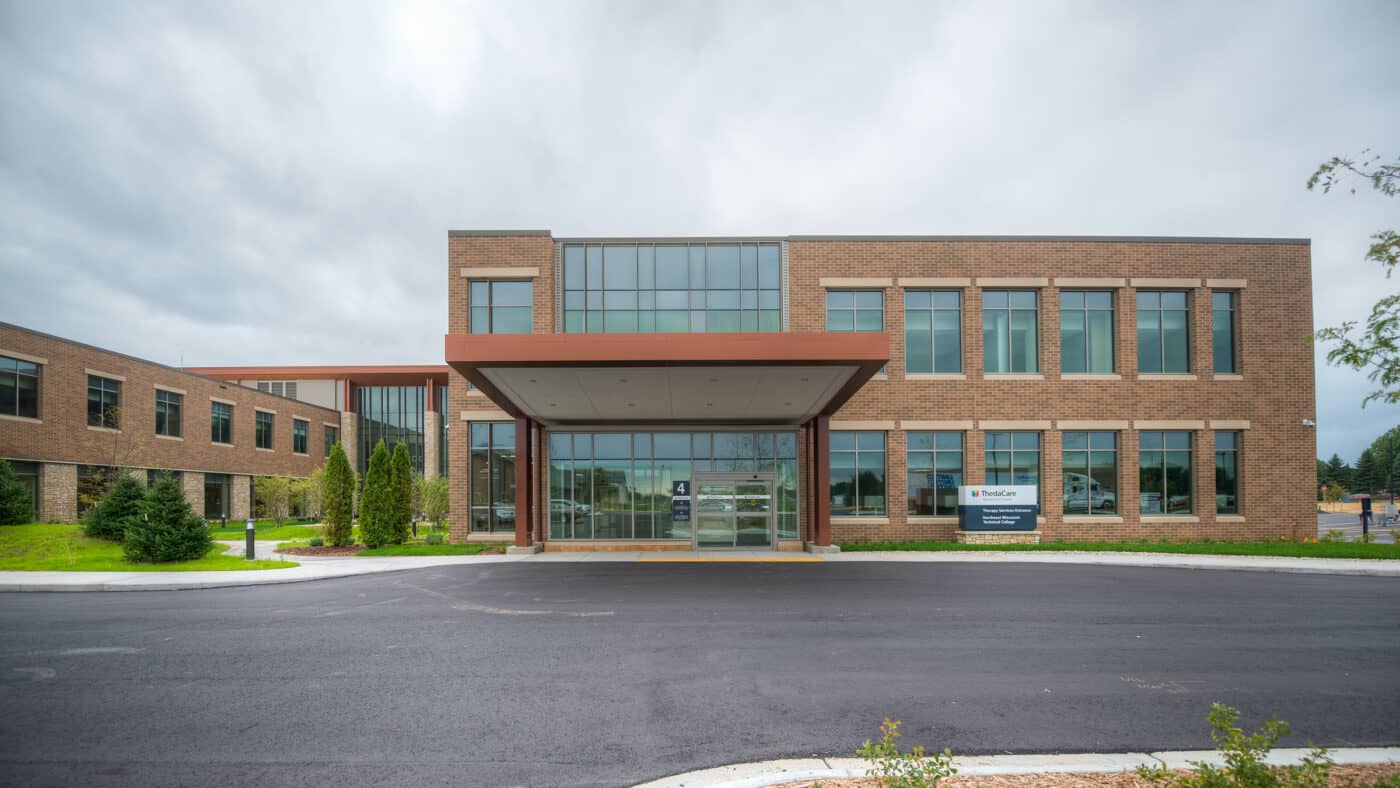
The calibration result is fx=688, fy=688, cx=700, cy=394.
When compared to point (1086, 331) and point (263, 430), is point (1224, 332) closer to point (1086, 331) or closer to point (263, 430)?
point (1086, 331)

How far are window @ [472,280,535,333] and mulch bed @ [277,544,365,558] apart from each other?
26.6ft

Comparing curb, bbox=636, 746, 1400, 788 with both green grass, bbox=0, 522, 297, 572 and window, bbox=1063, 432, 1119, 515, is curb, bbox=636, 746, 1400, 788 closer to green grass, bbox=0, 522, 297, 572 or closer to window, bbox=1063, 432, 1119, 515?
green grass, bbox=0, 522, 297, 572

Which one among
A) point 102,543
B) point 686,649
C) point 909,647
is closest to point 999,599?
point 909,647

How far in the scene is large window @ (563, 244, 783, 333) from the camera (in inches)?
898

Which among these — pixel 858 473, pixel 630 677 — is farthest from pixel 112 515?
pixel 858 473

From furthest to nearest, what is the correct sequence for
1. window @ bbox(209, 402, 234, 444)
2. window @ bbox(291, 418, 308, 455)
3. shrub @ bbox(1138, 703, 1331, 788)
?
window @ bbox(291, 418, 308, 455), window @ bbox(209, 402, 234, 444), shrub @ bbox(1138, 703, 1331, 788)

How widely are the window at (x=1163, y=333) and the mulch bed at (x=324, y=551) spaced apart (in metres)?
26.4

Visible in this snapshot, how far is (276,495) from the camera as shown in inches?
1404

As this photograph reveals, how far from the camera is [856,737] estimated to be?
18.9 ft

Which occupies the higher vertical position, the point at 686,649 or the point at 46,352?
the point at 46,352

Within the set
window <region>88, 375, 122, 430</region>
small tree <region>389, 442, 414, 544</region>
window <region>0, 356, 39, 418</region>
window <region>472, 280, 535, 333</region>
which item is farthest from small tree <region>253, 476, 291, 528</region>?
window <region>472, 280, 535, 333</region>

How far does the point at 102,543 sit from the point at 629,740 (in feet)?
77.8

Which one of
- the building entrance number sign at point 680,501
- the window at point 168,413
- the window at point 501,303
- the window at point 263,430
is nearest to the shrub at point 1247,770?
the building entrance number sign at point 680,501

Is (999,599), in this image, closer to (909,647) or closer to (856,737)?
(909,647)
